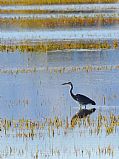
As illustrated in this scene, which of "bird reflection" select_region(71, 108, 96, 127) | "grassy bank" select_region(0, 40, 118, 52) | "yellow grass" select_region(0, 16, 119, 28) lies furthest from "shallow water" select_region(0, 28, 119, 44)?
"bird reflection" select_region(71, 108, 96, 127)

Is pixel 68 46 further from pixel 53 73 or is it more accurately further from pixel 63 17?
pixel 63 17

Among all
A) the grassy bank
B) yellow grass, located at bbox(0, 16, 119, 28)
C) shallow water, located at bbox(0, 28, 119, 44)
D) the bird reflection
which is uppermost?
yellow grass, located at bbox(0, 16, 119, 28)

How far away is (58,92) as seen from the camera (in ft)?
46.6

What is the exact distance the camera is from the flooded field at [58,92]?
9758 millimetres

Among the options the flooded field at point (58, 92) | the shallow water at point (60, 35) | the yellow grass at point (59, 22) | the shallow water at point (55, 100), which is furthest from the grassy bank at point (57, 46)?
the yellow grass at point (59, 22)

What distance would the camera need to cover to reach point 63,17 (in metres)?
35.9

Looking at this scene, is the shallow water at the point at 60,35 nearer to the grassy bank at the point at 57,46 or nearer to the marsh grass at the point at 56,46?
the marsh grass at the point at 56,46

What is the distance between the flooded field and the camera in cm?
976

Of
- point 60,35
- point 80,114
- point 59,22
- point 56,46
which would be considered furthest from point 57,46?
point 80,114

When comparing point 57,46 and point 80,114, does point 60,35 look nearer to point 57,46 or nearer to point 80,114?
point 57,46

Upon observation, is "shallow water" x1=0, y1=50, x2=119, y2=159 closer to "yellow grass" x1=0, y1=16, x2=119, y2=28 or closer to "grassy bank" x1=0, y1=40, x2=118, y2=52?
"grassy bank" x1=0, y1=40, x2=118, y2=52

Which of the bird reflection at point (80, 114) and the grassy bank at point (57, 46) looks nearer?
the bird reflection at point (80, 114)

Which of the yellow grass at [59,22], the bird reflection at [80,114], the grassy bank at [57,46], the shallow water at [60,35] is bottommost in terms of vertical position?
the bird reflection at [80,114]

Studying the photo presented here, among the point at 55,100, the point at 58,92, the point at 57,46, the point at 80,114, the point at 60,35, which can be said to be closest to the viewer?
the point at 80,114
